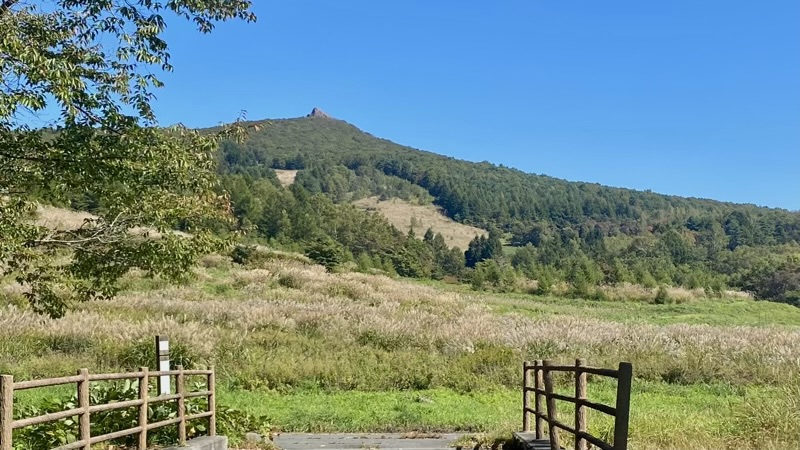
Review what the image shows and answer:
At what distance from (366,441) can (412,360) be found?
26.8 feet

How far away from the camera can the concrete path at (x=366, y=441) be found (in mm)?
10297

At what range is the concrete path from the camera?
10.3 metres

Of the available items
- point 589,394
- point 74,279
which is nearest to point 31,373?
point 74,279

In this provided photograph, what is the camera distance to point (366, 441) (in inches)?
431

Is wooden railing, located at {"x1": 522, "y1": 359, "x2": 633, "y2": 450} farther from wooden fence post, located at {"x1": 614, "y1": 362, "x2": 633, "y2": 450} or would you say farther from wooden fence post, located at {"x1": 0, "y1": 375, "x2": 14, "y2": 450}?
wooden fence post, located at {"x1": 0, "y1": 375, "x2": 14, "y2": 450}

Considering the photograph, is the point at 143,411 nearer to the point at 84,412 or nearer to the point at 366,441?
the point at 84,412

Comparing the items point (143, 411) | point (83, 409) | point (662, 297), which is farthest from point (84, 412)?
point (662, 297)

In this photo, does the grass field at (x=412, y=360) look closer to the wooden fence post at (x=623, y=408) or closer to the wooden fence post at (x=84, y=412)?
the wooden fence post at (x=623, y=408)

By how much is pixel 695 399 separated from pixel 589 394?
2.28 metres

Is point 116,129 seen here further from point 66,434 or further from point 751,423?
point 751,423

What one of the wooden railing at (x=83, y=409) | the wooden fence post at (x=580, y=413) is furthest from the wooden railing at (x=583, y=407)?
the wooden railing at (x=83, y=409)

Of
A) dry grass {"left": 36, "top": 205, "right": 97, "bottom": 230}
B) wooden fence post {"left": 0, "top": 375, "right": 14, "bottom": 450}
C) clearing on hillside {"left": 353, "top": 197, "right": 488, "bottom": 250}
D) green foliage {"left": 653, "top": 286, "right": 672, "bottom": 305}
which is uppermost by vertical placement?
dry grass {"left": 36, "top": 205, "right": 97, "bottom": 230}

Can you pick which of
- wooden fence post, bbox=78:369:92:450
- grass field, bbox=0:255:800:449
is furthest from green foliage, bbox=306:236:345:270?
wooden fence post, bbox=78:369:92:450

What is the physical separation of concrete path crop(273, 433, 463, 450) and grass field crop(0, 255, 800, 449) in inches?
26.2
